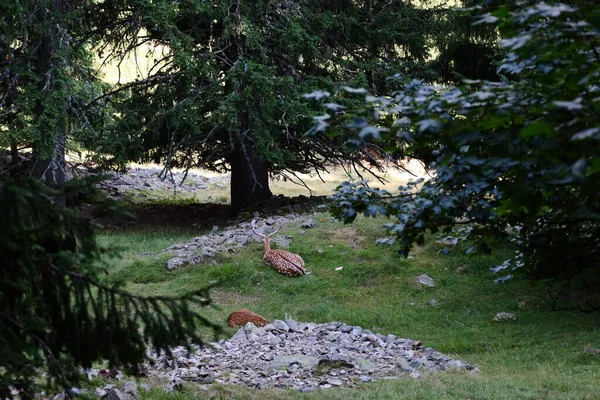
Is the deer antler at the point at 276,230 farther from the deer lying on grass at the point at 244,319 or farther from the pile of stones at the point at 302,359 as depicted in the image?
the pile of stones at the point at 302,359

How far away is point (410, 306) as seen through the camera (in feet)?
35.2

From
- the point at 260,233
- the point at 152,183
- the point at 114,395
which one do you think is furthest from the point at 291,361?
the point at 152,183

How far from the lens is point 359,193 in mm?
4652

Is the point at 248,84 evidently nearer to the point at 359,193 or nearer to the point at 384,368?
the point at 384,368

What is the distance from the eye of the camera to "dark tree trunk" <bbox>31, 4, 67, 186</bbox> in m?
13.9

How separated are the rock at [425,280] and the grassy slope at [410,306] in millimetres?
123

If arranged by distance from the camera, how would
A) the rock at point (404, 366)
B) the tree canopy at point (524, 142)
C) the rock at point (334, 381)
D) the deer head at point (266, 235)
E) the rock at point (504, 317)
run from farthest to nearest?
the deer head at point (266, 235) → the rock at point (504, 317) → the rock at point (404, 366) → the rock at point (334, 381) → the tree canopy at point (524, 142)

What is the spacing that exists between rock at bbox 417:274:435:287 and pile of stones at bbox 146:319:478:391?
240 centimetres

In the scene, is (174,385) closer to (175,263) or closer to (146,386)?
(146,386)

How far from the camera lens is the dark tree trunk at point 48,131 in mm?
13914

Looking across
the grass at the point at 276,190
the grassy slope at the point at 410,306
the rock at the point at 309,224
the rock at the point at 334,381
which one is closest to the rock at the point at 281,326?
the grassy slope at the point at 410,306

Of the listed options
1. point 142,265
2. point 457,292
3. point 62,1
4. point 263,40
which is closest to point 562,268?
point 457,292

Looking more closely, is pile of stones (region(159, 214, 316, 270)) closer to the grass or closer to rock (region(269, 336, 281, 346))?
rock (region(269, 336, 281, 346))

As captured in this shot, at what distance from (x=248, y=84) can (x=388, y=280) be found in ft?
18.1
